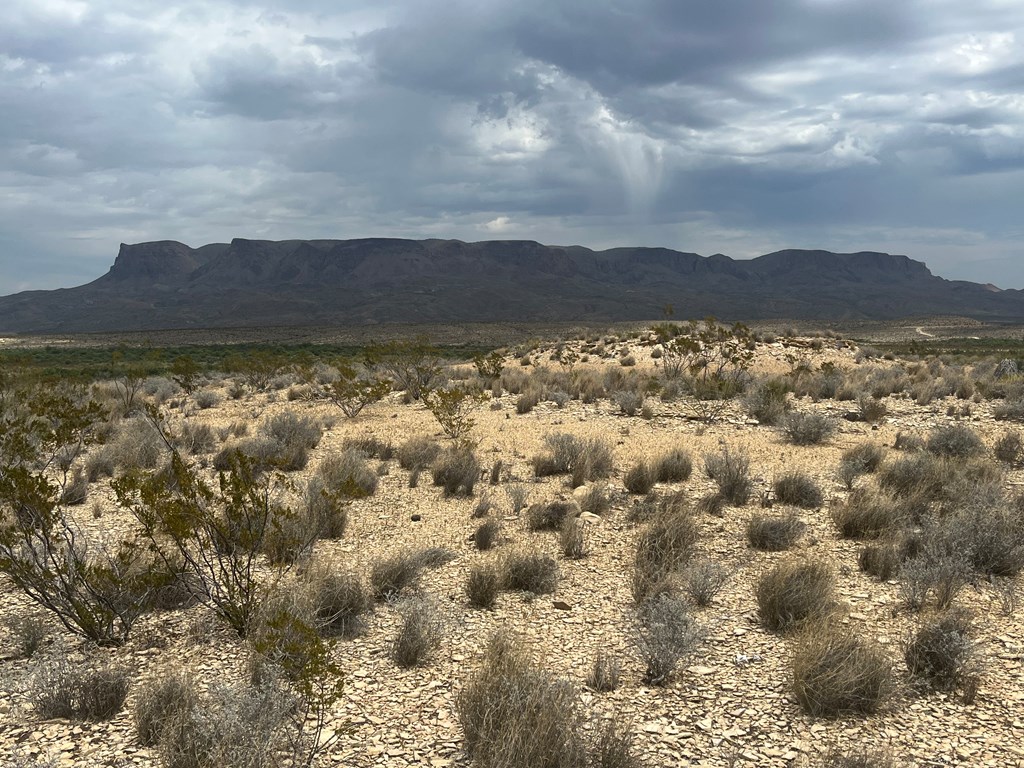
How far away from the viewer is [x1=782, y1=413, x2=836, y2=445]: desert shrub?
12836 mm

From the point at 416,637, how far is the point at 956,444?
419 inches

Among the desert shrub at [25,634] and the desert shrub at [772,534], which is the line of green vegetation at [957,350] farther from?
the desert shrub at [25,634]

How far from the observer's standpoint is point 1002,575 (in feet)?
21.5

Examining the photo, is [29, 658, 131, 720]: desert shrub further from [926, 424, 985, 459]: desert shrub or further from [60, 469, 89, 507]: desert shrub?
[926, 424, 985, 459]: desert shrub

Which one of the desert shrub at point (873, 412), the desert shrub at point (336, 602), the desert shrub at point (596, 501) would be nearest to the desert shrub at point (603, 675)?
the desert shrub at point (336, 602)

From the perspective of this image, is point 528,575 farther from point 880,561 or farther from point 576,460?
point 576,460

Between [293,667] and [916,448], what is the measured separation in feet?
37.7

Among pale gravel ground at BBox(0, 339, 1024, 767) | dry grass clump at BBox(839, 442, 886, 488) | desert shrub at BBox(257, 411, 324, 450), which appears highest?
desert shrub at BBox(257, 411, 324, 450)

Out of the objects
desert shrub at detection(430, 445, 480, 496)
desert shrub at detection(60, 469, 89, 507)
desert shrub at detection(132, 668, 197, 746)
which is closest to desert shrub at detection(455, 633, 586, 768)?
desert shrub at detection(132, 668, 197, 746)

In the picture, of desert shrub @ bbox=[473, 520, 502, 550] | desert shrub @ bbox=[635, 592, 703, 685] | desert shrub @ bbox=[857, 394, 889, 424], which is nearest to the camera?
desert shrub @ bbox=[635, 592, 703, 685]

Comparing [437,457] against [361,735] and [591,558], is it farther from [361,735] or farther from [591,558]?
[361,735]

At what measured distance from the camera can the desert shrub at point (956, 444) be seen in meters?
11.2

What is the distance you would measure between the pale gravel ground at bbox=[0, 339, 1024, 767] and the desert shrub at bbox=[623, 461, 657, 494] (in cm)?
110

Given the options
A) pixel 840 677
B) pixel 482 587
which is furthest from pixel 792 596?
pixel 482 587
